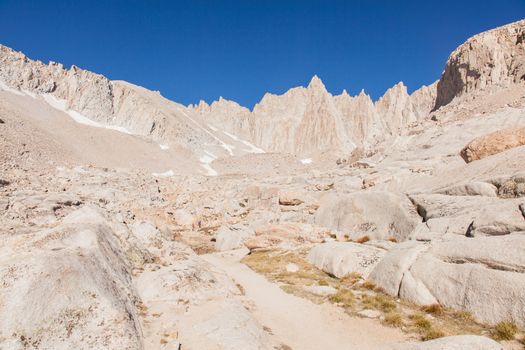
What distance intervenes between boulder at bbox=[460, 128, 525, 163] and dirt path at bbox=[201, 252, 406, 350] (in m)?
21.0

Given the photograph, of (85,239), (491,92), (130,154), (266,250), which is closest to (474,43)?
(491,92)

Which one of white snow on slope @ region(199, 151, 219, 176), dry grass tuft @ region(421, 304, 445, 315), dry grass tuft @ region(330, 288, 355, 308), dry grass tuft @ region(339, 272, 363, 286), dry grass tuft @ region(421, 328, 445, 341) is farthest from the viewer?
white snow on slope @ region(199, 151, 219, 176)

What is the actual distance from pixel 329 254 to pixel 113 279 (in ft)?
50.2

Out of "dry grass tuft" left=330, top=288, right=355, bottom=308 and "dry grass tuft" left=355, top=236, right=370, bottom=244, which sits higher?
"dry grass tuft" left=355, top=236, right=370, bottom=244

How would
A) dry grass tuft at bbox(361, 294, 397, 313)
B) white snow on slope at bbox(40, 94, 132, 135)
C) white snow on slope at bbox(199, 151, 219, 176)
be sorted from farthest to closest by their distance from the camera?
white snow on slope at bbox(40, 94, 132, 135) → white snow on slope at bbox(199, 151, 219, 176) → dry grass tuft at bbox(361, 294, 397, 313)

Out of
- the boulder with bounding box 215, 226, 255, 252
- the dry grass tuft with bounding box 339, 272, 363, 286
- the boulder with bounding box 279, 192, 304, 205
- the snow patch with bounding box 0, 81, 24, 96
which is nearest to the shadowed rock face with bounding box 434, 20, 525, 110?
the boulder with bounding box 279, 192, 304, 205

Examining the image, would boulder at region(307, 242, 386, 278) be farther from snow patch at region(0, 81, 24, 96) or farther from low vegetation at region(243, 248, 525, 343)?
snow patch at region(0, 81, 24, 96)

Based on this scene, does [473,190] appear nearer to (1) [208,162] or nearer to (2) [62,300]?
(2) [62,300]

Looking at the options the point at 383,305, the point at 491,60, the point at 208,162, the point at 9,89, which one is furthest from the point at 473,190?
the point at 9,89

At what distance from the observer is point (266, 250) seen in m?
32.1

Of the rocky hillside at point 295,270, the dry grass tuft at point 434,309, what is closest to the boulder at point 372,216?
the rocky hillside at point 295,270

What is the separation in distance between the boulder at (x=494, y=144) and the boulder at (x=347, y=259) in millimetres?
14383

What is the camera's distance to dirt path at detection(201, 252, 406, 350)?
1287 cm

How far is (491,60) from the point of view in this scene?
297 ft
